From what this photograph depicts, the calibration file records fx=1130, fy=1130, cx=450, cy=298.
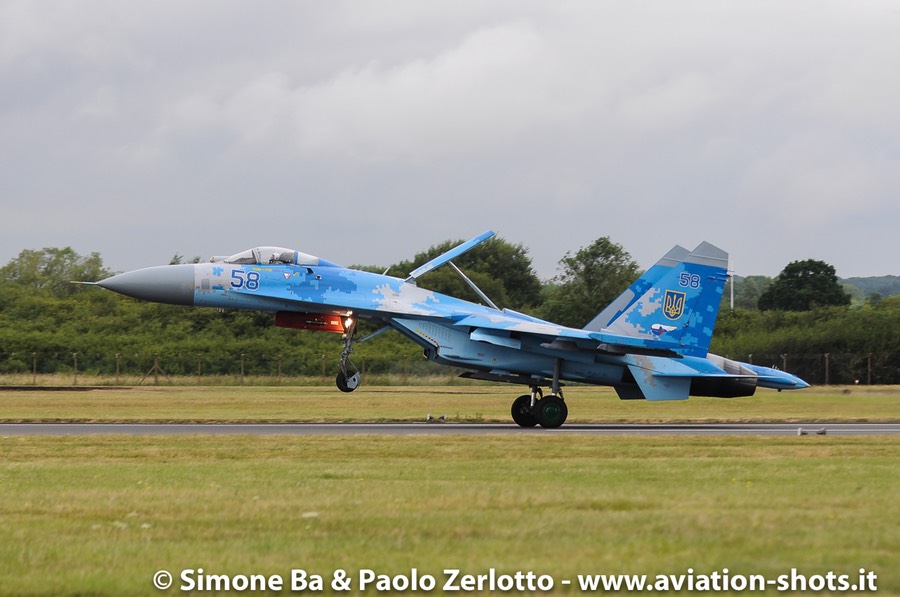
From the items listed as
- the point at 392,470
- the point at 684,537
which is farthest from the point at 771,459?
the point at 684,537

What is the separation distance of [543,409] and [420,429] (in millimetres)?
2674

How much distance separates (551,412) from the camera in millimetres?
22266

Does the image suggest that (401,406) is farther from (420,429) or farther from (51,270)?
(51,270)

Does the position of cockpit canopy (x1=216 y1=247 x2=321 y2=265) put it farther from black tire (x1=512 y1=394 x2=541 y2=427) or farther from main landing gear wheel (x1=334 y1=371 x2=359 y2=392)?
black tire (x1=512 y1=394 x2=541 y2=427)

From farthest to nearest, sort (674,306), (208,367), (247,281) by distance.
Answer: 1. (208,367)
2. (674,306)
3. (247,281)

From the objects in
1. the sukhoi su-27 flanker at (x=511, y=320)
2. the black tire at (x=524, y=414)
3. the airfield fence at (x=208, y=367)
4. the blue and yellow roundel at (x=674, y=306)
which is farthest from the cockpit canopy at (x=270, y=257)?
the airfield fence at (x=208, y=367)

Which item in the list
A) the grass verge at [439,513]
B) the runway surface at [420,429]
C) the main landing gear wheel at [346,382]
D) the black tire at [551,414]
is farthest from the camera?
the black tire at [551,414]

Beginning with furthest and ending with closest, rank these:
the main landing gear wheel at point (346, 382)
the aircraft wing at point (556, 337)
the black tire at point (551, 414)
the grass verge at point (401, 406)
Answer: the grass verge at point (401, 406), the black tire at point (551, 414), the main landing gear wheel at point (346, 382), the aircraft wing at point (556, 337)

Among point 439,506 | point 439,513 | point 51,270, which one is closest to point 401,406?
point 439,506

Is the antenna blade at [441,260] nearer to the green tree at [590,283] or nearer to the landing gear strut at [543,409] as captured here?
the landing gear strut at [543,409]

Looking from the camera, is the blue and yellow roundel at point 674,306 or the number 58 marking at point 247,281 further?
the blue and yellow roundel at point 674,306

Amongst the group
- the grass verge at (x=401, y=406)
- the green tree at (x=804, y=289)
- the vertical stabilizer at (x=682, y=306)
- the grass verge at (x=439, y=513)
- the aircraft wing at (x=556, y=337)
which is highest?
the green tree at (x=804, y=289)

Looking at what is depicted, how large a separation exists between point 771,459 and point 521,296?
6118 centimetres

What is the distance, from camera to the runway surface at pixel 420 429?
1998 cm
